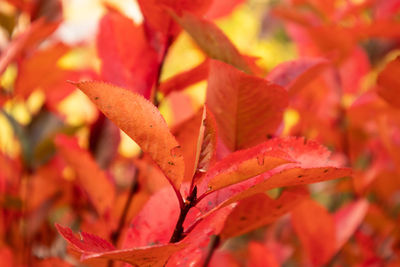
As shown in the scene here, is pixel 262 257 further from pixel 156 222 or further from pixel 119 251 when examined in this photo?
pixel 119 251

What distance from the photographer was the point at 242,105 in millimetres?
481

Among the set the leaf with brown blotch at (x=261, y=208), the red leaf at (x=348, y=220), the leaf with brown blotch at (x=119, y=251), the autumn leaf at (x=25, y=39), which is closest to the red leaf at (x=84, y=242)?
the leaf with brown blotch at (x=119, y=251)

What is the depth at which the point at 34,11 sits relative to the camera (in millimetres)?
833

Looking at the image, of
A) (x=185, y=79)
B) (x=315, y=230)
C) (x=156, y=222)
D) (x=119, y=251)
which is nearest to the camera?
(x=119, y=251)

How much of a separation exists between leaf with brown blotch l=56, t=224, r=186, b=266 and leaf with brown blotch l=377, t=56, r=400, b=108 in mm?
286

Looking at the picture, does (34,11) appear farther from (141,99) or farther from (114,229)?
(141,99)

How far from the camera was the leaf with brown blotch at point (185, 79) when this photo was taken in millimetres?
526

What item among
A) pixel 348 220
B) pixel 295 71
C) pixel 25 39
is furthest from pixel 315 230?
pixel 25 39

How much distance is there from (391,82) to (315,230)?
0.24m

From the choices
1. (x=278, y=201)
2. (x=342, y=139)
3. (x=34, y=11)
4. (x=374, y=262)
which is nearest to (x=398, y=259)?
(x=374, y=262)

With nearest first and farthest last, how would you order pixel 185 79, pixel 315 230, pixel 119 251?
pixel 119 251 < pixel 185 79 < pixel 315 230

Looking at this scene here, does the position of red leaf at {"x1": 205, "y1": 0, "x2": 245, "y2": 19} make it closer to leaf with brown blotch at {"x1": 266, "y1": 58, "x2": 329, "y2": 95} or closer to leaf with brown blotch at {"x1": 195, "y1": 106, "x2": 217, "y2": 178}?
leaf with brown blotch at {"x1": 266, "y1": 58, "x2": 329, "y2": 95}

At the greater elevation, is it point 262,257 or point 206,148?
point 206,148

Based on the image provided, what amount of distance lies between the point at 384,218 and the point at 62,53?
0.67m
